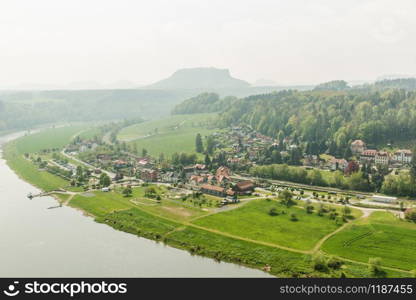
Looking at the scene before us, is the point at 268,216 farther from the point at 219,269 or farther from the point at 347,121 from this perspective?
the point at 347,121

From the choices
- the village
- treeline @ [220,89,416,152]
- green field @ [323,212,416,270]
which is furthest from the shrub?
treeline @ [220,89,416,152]

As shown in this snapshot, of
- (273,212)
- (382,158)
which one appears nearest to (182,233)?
(273,212)

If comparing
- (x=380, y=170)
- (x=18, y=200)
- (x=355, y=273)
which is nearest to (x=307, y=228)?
(x=355, y=273)

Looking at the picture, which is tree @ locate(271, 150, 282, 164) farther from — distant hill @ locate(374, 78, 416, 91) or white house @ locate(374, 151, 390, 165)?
distant hill @ locate(374, 78, 416, 91)

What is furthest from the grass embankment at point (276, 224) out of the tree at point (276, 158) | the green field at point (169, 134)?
the green field at point (169, 134)

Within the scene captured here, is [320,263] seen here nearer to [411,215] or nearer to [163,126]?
[411,215]

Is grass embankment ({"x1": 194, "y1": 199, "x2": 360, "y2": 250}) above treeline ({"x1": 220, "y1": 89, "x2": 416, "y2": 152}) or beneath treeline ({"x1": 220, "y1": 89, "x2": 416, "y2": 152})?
beneath
